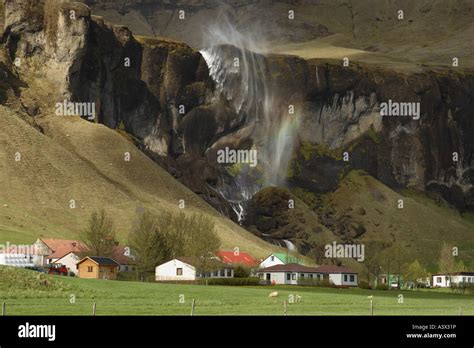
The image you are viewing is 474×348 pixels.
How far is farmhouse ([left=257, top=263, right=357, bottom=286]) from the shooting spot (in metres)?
162

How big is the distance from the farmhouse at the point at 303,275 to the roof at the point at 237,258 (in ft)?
29.0

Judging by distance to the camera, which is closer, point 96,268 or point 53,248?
point 96,268

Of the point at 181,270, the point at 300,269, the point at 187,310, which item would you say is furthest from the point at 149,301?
the point at 300,269

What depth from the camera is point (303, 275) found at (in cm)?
16625

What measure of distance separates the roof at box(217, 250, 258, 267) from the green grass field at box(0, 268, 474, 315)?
6273cm

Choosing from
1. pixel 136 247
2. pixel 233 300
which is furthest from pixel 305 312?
pixel 136 247

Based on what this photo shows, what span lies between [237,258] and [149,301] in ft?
336

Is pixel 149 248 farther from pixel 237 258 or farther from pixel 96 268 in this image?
pixel 237 258

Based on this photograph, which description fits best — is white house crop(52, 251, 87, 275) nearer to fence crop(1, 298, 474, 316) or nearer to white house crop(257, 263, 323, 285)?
white house crop(257, 263, 323, 285)

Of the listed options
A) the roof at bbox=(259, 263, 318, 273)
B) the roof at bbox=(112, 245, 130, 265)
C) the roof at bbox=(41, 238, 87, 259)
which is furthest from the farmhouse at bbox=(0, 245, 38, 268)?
the roof at bbox=(259, 263, 318, 273)

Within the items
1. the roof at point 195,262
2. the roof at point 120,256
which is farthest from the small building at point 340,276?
the roof at point 120,256

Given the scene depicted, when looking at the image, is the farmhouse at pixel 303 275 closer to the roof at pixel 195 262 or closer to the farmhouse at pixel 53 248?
the roof at pixel 195 262

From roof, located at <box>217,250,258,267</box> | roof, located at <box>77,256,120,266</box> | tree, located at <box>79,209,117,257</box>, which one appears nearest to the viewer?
roof, located at <box>77,256,120,266</box>
